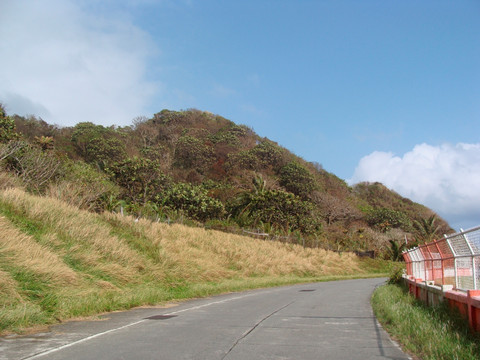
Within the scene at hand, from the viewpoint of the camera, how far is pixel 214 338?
7387mm

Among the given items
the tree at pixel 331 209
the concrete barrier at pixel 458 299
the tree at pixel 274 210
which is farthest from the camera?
the tree at pixel 331 209

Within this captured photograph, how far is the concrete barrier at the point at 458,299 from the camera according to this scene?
6.90 m

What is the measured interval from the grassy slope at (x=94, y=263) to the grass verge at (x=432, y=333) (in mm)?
6683

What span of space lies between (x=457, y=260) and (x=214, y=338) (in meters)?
4.95

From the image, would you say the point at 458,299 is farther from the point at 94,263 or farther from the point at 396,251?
the point at 396,251

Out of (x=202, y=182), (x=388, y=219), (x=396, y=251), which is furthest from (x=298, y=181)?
(x=396, y=251)

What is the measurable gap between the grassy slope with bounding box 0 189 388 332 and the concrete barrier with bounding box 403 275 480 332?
7.68 metres

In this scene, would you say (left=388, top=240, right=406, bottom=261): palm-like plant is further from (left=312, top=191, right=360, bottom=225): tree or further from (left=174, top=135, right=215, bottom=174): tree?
(left=174, top=135, right=215, bottom=174): tree

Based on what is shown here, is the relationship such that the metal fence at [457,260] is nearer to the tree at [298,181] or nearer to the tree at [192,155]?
the tree at [298,181]

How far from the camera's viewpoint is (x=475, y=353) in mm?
5719

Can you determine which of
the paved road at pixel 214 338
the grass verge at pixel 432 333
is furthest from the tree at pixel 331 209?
the grass verge at pixel 432 333

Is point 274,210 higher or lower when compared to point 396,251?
higher

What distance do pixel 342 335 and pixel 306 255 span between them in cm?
3105

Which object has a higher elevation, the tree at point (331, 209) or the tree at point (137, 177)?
the tree at point (331, 209)
